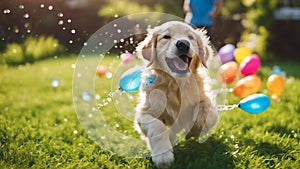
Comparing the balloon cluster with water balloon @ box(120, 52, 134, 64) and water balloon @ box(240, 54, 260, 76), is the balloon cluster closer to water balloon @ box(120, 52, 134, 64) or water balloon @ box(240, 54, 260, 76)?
water balloon @ box(240, 54, 260, 76)

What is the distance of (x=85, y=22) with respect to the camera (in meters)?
7.47

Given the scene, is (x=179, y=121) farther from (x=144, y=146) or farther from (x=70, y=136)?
(x=70, y=136)

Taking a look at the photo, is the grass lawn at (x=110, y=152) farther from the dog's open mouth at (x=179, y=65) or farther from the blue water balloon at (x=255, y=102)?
the dog's open mouth at (x=179, y=65)

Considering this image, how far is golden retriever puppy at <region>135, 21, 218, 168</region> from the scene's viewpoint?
109 inches

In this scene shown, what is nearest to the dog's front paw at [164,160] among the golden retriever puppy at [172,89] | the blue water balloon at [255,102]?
the golden retriever puppy at [172,89]

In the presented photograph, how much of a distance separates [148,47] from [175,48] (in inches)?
11.4

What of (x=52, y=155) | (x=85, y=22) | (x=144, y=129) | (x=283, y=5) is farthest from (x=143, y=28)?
(x=283, y=5)

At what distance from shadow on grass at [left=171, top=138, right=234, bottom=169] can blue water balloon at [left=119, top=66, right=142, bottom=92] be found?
549 mm

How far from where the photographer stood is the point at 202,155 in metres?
2.95

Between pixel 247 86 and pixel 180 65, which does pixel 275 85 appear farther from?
pixel 180 65

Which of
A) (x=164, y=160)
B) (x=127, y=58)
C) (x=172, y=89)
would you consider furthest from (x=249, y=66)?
(x=164, y=160)

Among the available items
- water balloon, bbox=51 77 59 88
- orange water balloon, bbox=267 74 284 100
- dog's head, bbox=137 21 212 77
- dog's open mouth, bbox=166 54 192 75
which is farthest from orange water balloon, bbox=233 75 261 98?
water balloon, bbox=51 77 59 88

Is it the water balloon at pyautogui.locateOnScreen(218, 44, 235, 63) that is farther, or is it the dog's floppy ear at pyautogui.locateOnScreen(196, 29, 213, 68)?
the water balloon at pyautogui.locateOnScreen(218, 44, 235, 63)

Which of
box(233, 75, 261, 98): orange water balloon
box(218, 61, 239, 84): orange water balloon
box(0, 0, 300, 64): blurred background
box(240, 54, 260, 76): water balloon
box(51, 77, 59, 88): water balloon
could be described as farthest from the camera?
box(0, 0, 300, 64): blurred background
